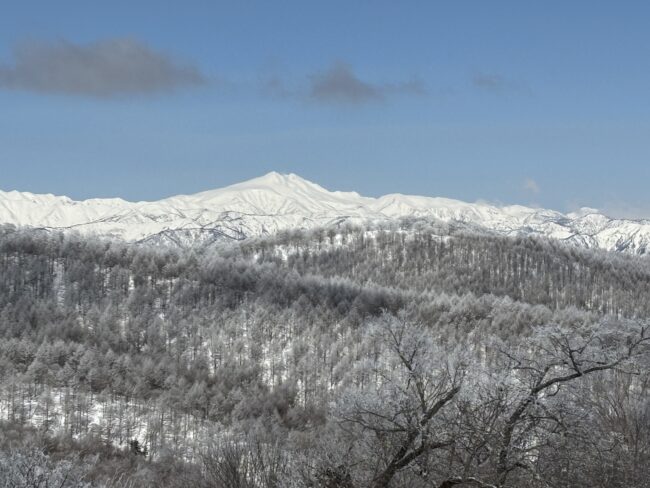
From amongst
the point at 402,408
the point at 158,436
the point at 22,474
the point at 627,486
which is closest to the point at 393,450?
the point at 402,408

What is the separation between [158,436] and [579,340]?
14536 cm

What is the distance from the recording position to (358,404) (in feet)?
66.5

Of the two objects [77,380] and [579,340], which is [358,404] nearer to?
[579,340]

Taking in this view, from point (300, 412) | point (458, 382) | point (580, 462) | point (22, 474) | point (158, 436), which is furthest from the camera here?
point (300, 412)

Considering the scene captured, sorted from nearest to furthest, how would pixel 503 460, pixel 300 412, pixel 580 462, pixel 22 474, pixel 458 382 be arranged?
pixel 503 460, pixel 580 462, pixel 458 382, pixel 22 474, pixel 300 412

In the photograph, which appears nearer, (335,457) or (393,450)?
(393,450)

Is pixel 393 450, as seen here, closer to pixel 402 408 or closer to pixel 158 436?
pixel 402 408

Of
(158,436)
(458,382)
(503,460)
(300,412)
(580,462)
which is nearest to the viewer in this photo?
(503,460)

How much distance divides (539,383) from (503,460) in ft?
7.71

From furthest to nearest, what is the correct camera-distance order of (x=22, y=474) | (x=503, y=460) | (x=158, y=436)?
(x=158, y=436) < (x=22, y=474) < (x=503, y=460)

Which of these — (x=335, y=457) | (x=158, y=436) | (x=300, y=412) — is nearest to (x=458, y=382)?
(x=335, y=457)

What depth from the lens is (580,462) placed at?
19.3m

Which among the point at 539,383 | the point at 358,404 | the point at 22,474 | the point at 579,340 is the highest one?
the point at 579,340

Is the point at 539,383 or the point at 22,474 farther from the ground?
the point at 539,383
